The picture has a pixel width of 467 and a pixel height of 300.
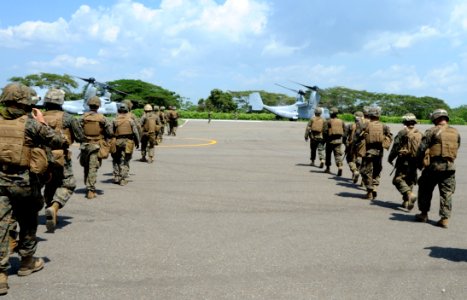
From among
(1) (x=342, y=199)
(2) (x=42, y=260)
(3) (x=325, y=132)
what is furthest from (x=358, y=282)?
(3) (x=325, y=132)

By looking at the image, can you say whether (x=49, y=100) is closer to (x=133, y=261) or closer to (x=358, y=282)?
(x=133, y=261)

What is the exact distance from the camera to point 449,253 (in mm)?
5465

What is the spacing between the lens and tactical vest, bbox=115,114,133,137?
998cm

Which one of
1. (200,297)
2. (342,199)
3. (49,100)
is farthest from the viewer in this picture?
(342,199)

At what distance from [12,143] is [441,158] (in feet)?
20.4

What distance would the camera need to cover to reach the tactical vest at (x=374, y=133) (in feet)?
29.1

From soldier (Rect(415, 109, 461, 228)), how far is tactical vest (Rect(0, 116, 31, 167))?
19.6 ft

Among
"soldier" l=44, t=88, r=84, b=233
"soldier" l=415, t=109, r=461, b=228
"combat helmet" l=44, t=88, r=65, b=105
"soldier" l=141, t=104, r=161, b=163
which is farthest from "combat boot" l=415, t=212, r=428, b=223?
"soldier" l=141, t=104, r=161, b=163

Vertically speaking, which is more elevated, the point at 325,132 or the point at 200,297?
the point at 325,132

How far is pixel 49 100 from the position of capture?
6371 millimetres

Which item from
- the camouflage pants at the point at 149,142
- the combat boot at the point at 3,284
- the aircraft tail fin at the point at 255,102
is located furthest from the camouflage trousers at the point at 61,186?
the aircraft tail fin at the point at 255,102

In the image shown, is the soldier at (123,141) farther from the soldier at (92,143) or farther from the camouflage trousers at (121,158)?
the soldier at (92,143)

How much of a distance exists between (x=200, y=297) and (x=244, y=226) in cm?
263

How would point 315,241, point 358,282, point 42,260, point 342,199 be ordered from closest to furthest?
point 358,282 → point 42,260 → point 315,241 → point 342,199
